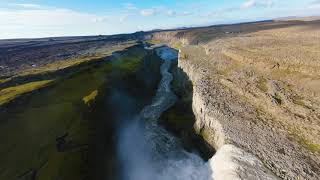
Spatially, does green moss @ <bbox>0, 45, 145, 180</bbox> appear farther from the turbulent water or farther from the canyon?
the turbulent water

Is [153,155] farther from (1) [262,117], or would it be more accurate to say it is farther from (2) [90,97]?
(2) [90,97]

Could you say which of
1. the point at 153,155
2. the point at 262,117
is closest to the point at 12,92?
the point at 153,155

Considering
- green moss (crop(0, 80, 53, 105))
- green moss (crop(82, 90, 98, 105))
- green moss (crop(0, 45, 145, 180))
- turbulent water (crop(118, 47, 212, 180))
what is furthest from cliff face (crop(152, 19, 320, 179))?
green moss (crop(0, 80, 53, 105))

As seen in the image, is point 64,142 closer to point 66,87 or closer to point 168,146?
point 168,146

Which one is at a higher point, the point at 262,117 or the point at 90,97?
the point at 90,97

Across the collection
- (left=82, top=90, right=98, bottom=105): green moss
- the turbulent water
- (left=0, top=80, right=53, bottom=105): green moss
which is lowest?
the turbulent water

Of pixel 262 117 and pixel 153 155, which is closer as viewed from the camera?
pixel 262 117

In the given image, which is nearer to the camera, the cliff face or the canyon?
the cliff face

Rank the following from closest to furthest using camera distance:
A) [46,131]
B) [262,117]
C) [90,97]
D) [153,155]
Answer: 1. [46,131]
2. [262,117]
3. [153,155]
4. [90,97]

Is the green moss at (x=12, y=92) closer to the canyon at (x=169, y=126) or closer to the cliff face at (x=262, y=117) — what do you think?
the canyon at (x=169, y=126)

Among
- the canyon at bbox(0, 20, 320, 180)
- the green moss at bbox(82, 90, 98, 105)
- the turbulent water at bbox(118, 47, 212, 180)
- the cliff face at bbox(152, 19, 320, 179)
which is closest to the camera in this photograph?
the cliff face at bbox(152, 19, 320, 179)
